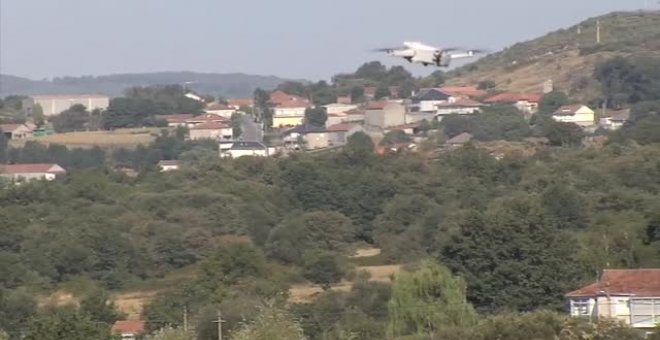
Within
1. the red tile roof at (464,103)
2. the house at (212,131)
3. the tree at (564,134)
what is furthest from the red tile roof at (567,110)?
the house at (212,131)

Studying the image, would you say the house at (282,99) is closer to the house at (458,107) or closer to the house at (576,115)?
the house at (458,107)

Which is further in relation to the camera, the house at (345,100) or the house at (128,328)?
the house at (345,100)

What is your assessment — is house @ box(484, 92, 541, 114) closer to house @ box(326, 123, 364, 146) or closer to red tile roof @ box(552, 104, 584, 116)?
red tile roof @ box(552, 104, 584, 116)

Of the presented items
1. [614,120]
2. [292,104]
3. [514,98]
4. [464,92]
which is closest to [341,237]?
[614,120]

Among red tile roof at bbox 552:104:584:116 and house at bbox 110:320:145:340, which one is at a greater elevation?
red tile roof at bbox 552:104:584:116

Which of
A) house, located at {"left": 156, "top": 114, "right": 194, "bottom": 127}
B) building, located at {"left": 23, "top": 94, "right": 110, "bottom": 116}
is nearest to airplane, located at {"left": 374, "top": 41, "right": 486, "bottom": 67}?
house, located at {"left": 156, "top": 114, "right": 194, "bottom": 127}

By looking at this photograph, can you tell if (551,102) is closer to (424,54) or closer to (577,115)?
(577,115)
